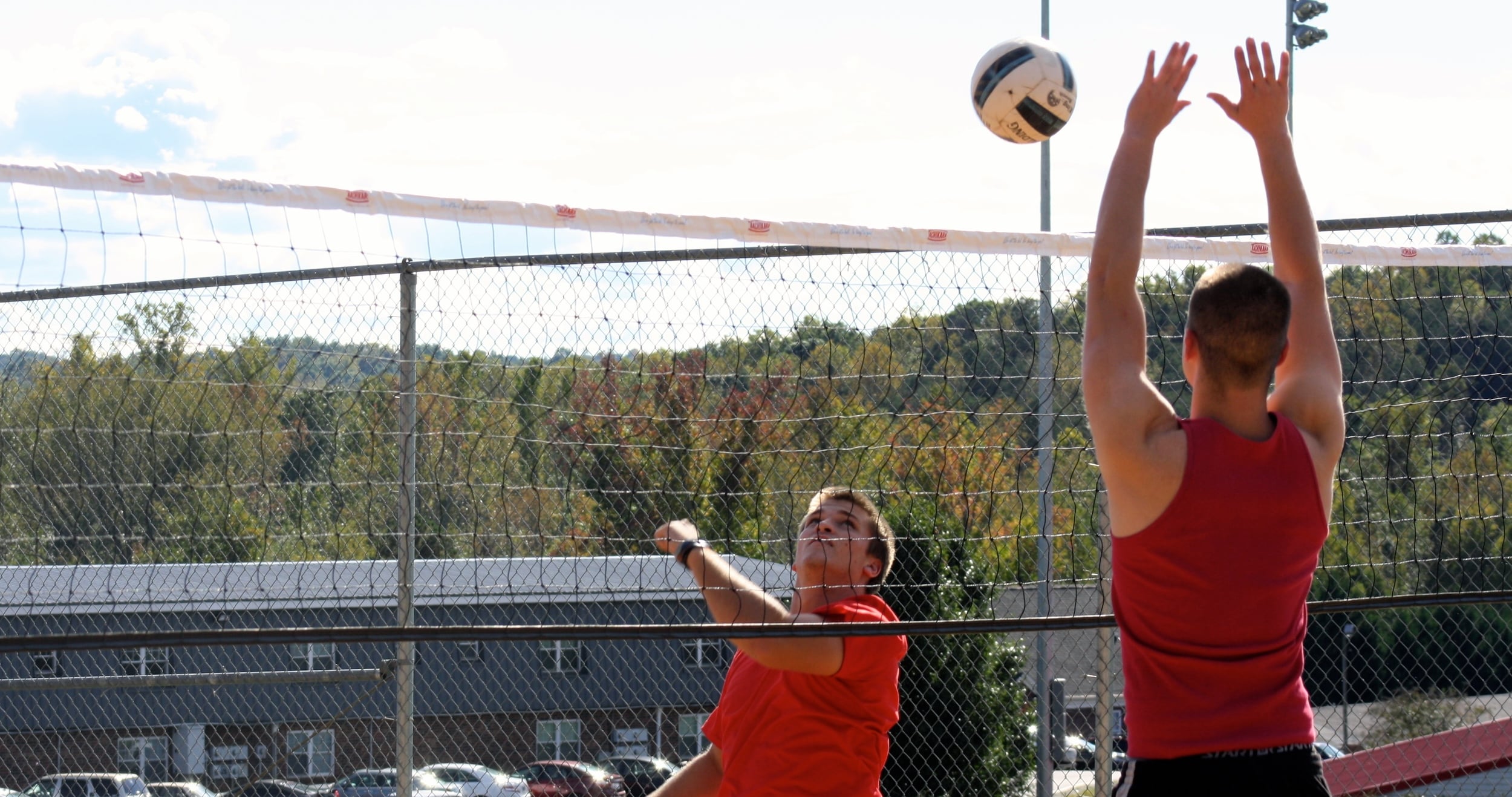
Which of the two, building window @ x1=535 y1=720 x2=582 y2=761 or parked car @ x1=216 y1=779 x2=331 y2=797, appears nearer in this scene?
parked car @ x1=216 y1=779 x2=331 y2=797

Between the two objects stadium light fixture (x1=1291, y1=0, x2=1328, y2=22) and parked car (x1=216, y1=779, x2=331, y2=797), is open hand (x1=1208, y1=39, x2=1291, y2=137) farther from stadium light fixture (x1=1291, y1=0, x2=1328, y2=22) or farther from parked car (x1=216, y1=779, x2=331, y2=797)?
stadium light fixture (x1=1291, y1=0, x2=1328, y2=22)

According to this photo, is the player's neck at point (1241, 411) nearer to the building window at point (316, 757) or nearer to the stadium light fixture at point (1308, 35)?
the building window at point (316, 757)

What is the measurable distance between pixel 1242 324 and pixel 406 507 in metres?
3.73

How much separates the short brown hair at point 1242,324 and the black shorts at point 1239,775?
583 millimetres

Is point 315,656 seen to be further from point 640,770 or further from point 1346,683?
point 1346,683

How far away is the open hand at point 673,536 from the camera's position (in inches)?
138

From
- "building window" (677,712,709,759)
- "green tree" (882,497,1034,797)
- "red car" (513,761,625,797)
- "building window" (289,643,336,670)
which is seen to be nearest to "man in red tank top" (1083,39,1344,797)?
"building window" (289,643,336,670)

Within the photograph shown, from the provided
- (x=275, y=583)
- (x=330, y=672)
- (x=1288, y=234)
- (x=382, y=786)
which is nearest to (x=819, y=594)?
(x=1288, y=234)

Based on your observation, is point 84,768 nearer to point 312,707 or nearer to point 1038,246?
point 312,707

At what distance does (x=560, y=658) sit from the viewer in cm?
958

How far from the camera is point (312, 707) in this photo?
8.87m

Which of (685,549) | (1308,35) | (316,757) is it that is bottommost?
(316,757)

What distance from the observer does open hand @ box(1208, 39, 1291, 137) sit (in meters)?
2.49

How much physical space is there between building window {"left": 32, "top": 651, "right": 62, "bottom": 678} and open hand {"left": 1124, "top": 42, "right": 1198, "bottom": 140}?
7.20 metres
